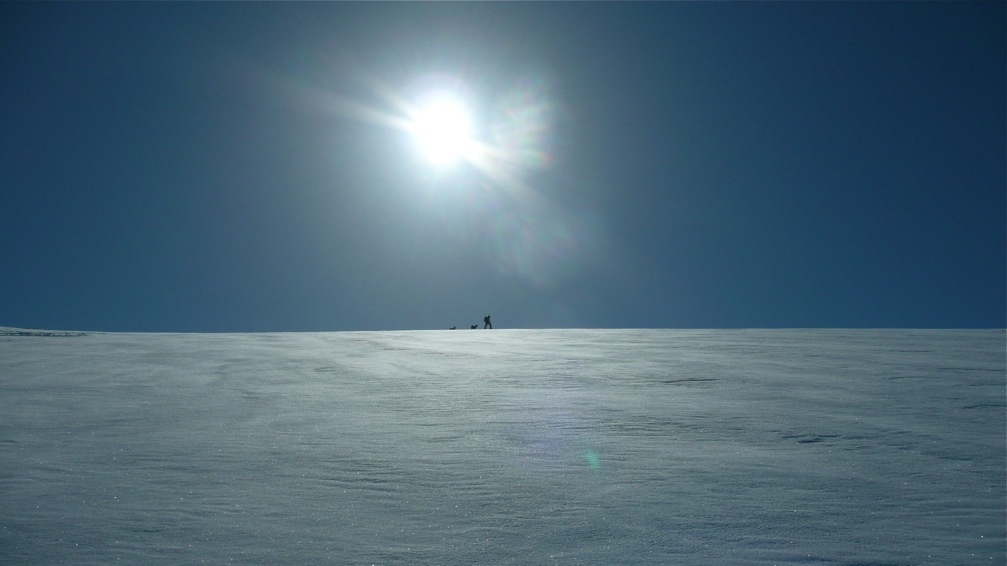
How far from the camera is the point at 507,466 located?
3.47 metres

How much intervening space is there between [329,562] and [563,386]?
3.77 meters

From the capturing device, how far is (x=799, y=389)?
18.5ft

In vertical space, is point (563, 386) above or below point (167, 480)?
above

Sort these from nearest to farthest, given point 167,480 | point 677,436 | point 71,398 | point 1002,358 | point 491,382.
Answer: point 167,480 < point 677,436 < point 71,398 < point 491,382 < point 1002,358

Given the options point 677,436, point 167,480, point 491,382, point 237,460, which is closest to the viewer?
point 167,480

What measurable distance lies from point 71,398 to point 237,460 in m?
2.78

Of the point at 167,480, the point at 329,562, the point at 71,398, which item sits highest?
the point at 71,398

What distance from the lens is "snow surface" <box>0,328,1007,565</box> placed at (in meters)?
2.53

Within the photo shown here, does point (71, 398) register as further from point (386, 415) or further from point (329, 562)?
point (329, 562)

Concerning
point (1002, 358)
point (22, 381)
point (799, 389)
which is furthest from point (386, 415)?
point (1002, 358)

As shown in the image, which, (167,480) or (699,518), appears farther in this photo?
(167,480)

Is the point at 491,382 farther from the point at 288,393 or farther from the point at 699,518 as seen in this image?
the point at 699,518

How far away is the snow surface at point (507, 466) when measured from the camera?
253 cm

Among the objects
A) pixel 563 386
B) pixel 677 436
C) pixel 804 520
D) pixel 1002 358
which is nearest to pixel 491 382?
pixel 563 386
